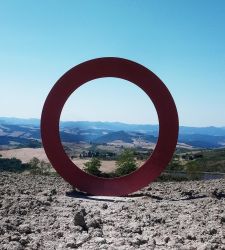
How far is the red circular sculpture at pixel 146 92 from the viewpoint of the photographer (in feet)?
53.9

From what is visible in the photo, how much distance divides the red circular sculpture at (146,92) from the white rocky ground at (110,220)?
26.1 inches

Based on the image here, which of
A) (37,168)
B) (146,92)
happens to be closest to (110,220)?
(146,92)

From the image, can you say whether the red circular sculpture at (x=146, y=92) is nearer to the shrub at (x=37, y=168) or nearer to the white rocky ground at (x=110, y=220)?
the white rocky ground at (x=110, y=220)

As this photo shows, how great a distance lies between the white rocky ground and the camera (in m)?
9.59

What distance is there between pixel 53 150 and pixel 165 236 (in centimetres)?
757

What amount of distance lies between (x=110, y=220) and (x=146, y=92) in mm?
6183

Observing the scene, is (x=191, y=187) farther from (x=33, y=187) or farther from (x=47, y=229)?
(x=47, y=229)

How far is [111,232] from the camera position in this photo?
34.8 feet

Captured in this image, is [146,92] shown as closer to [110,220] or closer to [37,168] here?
[110,220]

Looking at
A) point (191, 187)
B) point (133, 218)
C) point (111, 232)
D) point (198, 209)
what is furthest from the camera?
point (191, 187)

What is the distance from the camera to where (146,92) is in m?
16.7

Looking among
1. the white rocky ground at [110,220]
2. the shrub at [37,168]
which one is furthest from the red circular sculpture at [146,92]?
the shrub at [37,168]

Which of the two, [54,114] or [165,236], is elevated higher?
[54,114]

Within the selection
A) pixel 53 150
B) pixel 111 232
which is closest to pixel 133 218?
pixel 111 232
